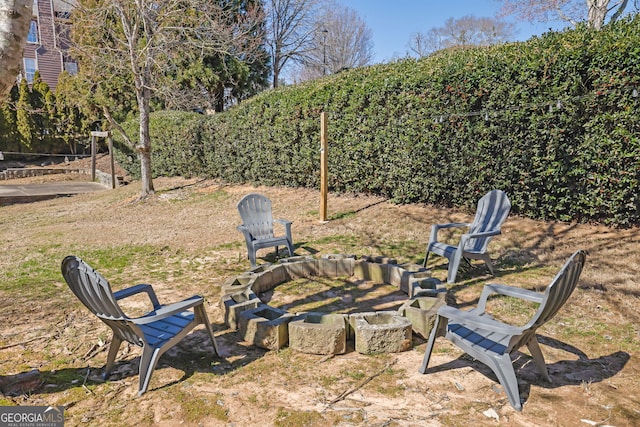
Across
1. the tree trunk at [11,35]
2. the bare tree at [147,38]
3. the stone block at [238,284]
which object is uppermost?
the bare tree at [147,38]

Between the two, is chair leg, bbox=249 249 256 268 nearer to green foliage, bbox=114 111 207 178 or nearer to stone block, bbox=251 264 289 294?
stone block, bbox=251 264 289 294

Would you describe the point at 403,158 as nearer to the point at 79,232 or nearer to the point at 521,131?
the point at 521,131

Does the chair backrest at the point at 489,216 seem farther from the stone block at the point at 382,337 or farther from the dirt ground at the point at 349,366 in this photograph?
the stone block at the point at 382,337

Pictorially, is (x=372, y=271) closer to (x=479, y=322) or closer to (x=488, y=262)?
(x=488, y=262)

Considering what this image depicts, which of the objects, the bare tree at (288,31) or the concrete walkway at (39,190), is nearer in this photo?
the concrete walkway at (39,190)

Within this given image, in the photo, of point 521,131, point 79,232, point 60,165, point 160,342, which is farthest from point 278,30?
point 160,342

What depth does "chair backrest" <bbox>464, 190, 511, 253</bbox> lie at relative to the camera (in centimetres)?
443

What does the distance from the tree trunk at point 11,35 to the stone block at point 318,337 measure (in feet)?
8.11

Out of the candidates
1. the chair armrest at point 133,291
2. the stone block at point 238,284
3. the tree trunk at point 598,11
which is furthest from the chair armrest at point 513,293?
the tree trunk at point 598,11

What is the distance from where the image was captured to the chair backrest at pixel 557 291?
2.21 meters

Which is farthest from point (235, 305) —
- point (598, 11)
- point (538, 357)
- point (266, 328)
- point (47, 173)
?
point (47, 173)

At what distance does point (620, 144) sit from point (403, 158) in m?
3.26

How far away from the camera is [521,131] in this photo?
5898 mm

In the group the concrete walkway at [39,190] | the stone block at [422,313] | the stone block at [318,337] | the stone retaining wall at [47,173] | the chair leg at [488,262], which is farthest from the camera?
the stone retaining wall at [47,173]
